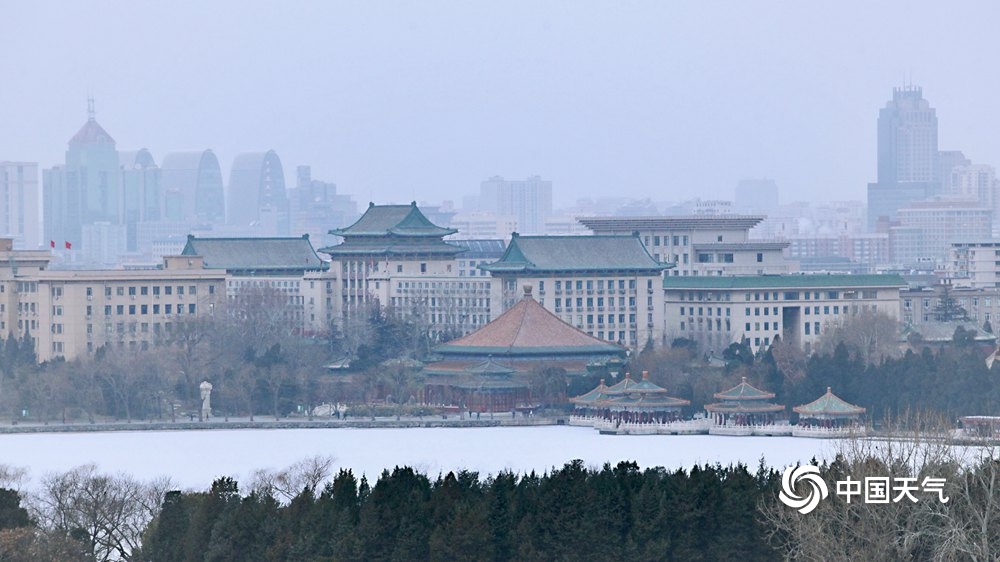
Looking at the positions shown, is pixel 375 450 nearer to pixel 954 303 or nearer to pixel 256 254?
pixel 954 303

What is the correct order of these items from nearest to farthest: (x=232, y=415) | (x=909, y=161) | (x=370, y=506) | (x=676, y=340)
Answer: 1. (x=370, y=506)
2. (x=232, y=415)
3. (x=676, y=340)
4. (x=909, y=161)

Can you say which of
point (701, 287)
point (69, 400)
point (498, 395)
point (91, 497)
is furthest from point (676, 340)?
point (91, 497)

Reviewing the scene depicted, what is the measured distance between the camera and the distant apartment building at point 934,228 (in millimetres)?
128875

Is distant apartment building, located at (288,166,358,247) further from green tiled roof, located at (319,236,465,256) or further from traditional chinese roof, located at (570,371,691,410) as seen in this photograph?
traditional chinese roof, located at (570,371,691,410)

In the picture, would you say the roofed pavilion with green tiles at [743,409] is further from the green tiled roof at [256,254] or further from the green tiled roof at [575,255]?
the green tiled roof at [256,254]

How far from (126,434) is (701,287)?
62.2ft

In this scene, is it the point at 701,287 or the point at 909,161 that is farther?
the point at 909,161

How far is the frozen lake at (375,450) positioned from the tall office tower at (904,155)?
105 meters

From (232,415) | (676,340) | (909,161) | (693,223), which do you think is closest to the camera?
(232,415)

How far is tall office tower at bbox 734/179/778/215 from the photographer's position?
186m

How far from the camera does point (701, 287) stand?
235 feet

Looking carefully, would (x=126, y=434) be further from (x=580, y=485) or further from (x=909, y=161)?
(x=909, y=161)

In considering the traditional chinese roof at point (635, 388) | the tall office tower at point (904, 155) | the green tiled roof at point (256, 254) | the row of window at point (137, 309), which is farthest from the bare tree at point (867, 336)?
the tall office tower at point (904, 155)

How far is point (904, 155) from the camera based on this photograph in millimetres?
161250
